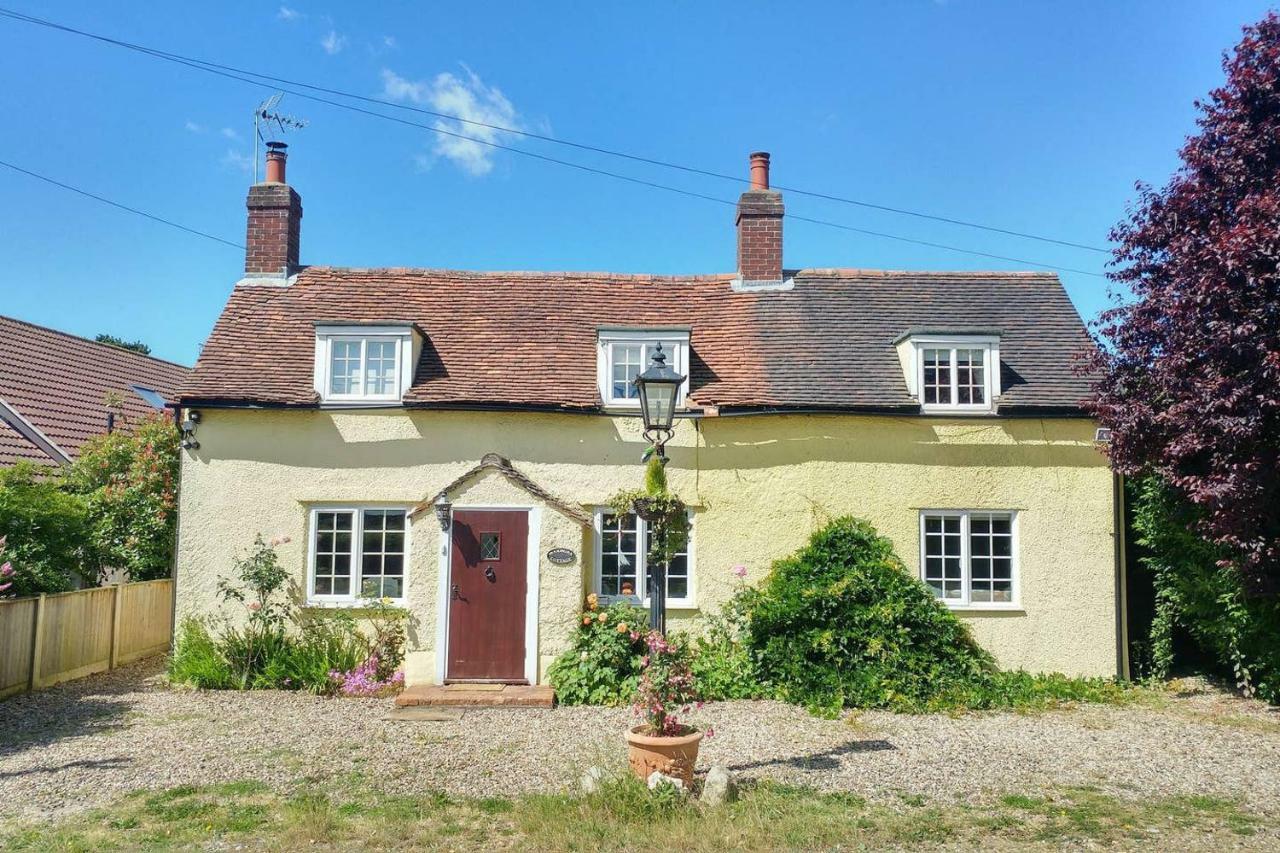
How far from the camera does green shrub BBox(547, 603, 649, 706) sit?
11133 millimetres

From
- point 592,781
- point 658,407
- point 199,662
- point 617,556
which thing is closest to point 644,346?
point 617,556

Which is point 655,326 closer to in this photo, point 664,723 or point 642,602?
point 642,602

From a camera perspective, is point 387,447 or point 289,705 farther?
point 387,447

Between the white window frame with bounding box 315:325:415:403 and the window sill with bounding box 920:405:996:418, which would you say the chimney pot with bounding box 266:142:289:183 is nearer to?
the white window frame with bounding box 315:325:415:403

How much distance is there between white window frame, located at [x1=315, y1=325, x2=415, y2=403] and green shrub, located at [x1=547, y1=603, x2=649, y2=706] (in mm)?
4246

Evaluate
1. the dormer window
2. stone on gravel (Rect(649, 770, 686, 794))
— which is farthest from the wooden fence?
the dormer window

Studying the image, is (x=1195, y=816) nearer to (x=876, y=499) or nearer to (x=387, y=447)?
(x=876, y=499)

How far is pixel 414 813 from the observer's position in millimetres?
7035

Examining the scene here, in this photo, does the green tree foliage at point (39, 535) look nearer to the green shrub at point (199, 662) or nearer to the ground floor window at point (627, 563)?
the green shrub at point (199, 662)

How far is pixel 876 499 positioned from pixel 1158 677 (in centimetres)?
468

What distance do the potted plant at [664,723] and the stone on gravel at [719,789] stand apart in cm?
19

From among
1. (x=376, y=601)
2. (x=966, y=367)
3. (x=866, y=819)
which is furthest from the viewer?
(x=966, y=367)

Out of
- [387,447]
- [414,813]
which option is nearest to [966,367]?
[387,447]

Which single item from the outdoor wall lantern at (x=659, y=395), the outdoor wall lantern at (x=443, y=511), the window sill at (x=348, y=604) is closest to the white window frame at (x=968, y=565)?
the outdoor wall lantern at (x=659, y=395)
